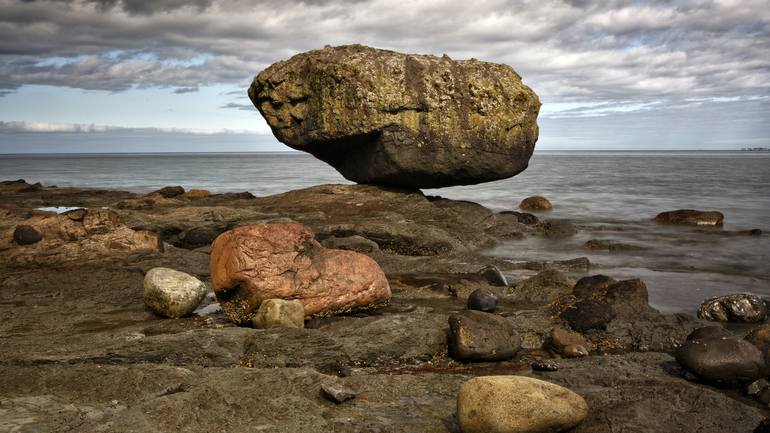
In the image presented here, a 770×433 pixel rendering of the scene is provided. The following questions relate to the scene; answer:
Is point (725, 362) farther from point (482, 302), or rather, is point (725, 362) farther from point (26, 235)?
point (26, 235)

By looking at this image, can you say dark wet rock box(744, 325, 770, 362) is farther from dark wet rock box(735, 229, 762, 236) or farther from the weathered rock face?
dark wet rock box(735, 229, 762, 236)

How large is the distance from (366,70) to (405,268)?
686 centimetres

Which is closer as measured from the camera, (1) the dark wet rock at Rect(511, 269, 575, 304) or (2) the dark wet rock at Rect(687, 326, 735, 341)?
(2) the dark wet rock at Rect(687, 326, 735, 341)

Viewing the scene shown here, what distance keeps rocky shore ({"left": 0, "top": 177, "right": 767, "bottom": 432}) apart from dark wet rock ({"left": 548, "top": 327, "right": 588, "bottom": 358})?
0.07 ft

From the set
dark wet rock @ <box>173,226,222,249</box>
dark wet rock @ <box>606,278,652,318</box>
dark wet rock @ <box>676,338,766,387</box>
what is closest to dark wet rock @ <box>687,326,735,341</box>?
dark wet rock @ <box>676,338,766,387</box>

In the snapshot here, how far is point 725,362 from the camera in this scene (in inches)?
272

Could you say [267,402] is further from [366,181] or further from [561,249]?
[366,181]

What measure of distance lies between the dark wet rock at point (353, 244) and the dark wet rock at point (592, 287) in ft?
16.7

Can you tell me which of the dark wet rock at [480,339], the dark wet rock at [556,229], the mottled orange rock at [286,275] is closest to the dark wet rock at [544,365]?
the dark wet rock at [480,339]

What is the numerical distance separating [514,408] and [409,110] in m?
13.2

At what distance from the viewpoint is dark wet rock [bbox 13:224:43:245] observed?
39.7ft

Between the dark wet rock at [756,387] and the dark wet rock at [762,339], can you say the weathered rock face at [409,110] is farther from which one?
the dark wet rock at [756,387]

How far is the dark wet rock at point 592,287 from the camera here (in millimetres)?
10086

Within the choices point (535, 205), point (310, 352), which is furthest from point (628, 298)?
point (535, 205)
